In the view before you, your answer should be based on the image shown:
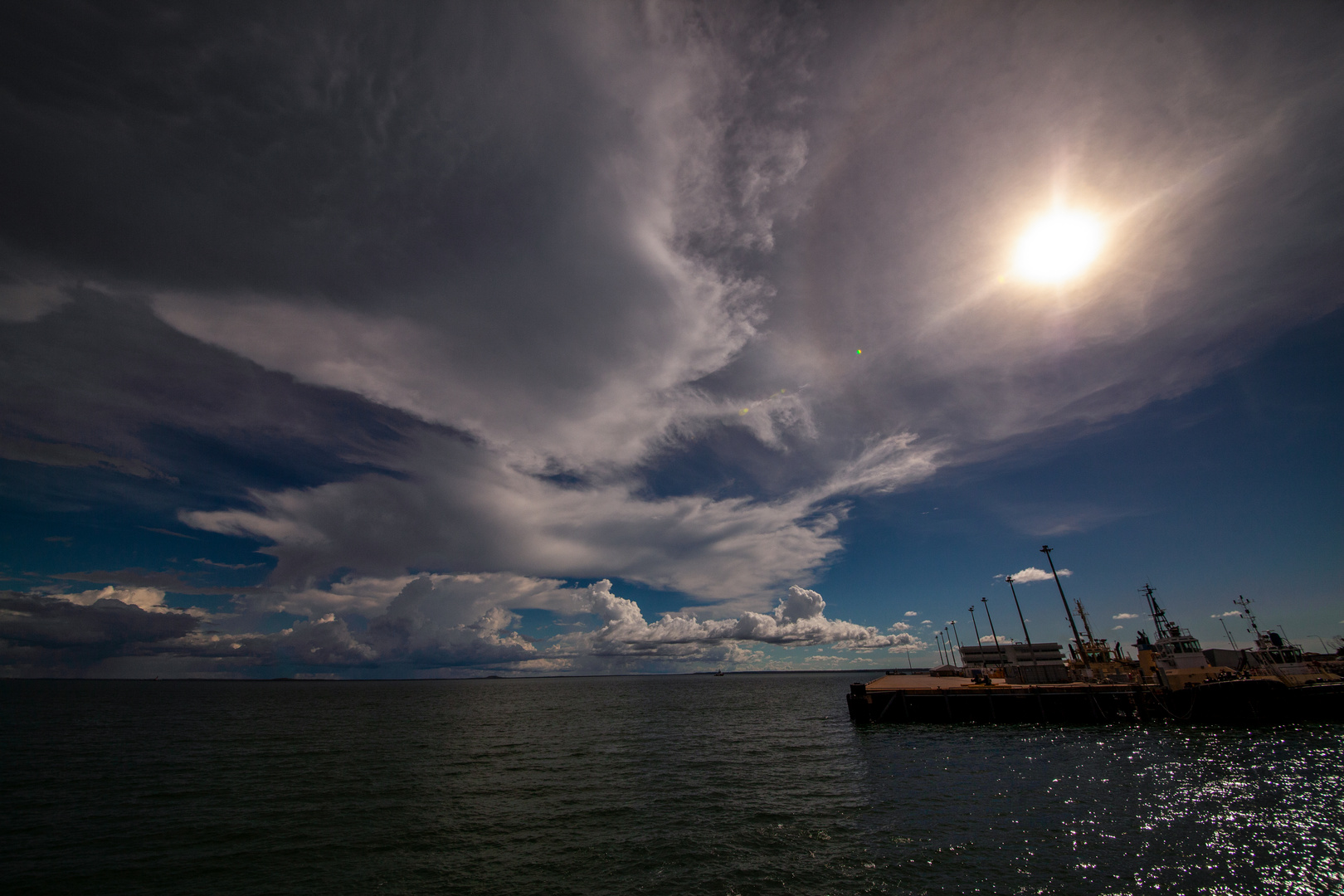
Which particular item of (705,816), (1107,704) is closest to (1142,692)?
(1107,704)

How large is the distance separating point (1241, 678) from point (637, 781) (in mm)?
57620

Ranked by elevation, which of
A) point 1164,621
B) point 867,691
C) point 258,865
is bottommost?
point 258,865

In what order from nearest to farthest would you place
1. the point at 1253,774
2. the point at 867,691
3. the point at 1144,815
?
the point at 1144,815 → the point at 1253,774 → the point at 867,691

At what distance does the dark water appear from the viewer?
59.6 ft

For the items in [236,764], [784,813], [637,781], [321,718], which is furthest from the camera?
[321,718]

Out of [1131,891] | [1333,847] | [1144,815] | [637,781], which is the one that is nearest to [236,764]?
[637,781]

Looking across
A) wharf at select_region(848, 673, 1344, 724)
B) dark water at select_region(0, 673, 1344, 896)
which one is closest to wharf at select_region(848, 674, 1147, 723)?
wharf at select_region(848, 673, 1344, 724)

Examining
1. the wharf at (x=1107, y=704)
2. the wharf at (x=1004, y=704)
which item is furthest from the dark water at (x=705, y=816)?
the wharf at (x=1004, y=704)

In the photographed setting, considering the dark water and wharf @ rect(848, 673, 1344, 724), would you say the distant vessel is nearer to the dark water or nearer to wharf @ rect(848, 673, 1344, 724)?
wharf @ rect(848, 673, 1344, 724)

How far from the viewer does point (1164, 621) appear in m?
64.1

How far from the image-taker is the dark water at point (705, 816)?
18.2 m

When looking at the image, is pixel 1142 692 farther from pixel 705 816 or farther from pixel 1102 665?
pixel 705 816

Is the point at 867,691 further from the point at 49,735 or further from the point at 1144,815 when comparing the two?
the point at 49,735

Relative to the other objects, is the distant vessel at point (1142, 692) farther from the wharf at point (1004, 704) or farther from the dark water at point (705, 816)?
the dark water at point (705, 816)
